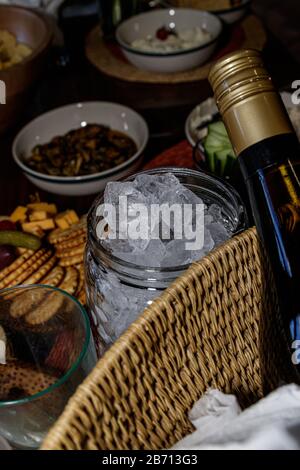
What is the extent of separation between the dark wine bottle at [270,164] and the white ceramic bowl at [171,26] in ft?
2.78

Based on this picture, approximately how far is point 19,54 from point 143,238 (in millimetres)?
886

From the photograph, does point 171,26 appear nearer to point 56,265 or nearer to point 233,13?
point 233,13

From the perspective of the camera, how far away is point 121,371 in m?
0.42

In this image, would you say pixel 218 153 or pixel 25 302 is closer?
pixel 25 302

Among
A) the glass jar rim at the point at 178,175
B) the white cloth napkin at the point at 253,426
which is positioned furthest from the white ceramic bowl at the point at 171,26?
the white cloth napkin at the point at 253,426

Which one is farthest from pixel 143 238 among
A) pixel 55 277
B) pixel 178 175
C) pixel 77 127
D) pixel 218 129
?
pixel 77 127

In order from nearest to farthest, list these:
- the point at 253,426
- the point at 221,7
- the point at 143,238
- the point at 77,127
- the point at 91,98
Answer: the point at 253,426 < the point at 143,238 < the point at 77,127 < the point at 91,98 < the point at 221,7

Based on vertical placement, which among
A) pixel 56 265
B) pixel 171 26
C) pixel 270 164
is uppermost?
pixel 270 164

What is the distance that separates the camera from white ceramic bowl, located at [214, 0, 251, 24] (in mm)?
1485

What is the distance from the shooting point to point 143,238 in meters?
0.55

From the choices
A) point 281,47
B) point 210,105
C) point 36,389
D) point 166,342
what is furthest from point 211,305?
point 281,47

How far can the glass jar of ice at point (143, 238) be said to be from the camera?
1.77 feet
